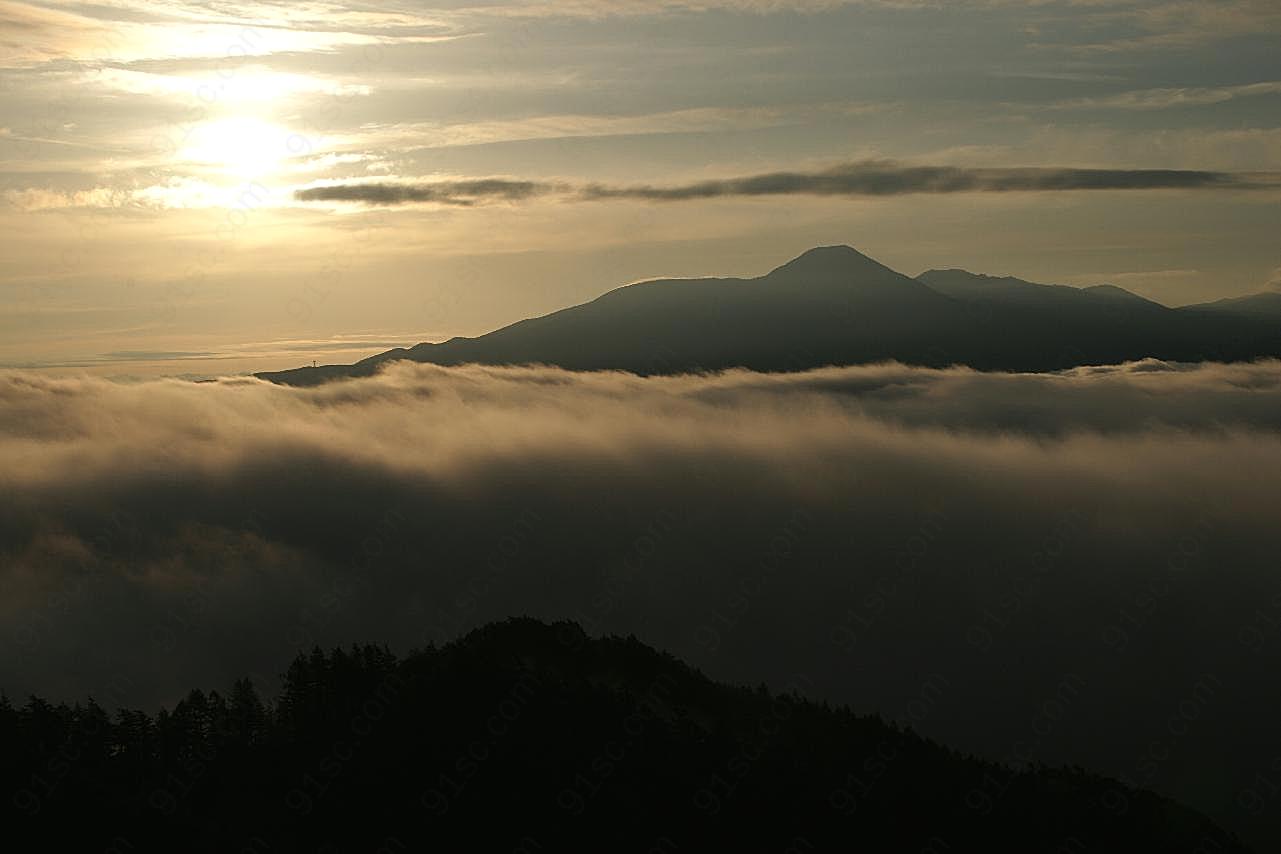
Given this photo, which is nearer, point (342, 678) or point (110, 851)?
point (110, 851)

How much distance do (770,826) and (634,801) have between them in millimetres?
22096

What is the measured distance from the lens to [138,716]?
164 metres

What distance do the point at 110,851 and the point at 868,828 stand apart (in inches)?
4418

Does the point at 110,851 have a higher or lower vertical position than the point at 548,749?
higher

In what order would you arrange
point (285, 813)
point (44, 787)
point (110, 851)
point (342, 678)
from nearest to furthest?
A: point (110, 851)
point (44, 787)
point (285, 813)
point (342, 678)

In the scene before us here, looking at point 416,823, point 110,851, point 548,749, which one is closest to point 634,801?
point 548,749

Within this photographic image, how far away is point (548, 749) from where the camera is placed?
18200 centimetres

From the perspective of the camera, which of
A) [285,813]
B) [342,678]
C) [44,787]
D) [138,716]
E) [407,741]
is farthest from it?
[342,678]

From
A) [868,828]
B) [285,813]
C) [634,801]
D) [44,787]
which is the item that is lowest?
[868,828]

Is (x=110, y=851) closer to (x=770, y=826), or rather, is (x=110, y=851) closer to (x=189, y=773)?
(x=189, y=773)

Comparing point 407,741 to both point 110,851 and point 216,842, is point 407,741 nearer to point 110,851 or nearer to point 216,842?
point 216,842

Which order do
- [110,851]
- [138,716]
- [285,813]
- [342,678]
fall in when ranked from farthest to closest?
[342,678], [138,716], [285,813], [110,851]

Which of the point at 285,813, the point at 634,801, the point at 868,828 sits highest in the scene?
the point at 285,813

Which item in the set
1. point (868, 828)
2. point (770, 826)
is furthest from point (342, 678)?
point (868, 828)
